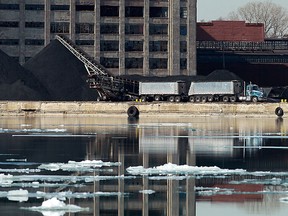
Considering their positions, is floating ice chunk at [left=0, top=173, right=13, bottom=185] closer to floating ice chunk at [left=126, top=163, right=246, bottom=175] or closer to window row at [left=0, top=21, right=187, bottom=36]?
floating ice chunk at [left=126, top=163, right=246, bottom=175]

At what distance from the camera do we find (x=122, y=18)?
134 m

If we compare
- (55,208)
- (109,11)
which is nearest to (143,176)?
(55,208)

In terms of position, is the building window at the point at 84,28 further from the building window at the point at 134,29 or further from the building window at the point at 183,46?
the building window at the point at 183,46

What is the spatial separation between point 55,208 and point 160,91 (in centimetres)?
7854

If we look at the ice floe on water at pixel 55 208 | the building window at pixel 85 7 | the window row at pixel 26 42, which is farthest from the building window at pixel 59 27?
the ice floe on water at pixel 55 208

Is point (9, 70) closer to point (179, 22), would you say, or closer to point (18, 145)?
point (179, 22)

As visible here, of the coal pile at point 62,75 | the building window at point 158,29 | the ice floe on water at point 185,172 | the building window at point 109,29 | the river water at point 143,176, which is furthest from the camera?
the building window at point 158,29

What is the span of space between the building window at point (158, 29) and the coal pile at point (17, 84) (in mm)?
39148

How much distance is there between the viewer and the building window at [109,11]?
134750 millimetres

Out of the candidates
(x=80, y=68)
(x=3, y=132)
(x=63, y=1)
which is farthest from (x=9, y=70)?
(x=3, y=132)

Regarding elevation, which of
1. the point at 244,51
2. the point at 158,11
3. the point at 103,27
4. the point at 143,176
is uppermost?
the point at 158,11

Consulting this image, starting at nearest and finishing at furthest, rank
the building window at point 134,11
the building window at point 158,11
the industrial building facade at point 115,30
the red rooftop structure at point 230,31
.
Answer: the industrial building facade at point 115,30
the building window at point 134,11
the building window at point 158,11
the red rooftop structure at point 230,31

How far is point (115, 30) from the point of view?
135 metres

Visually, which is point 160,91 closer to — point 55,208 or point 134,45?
point 134,45
